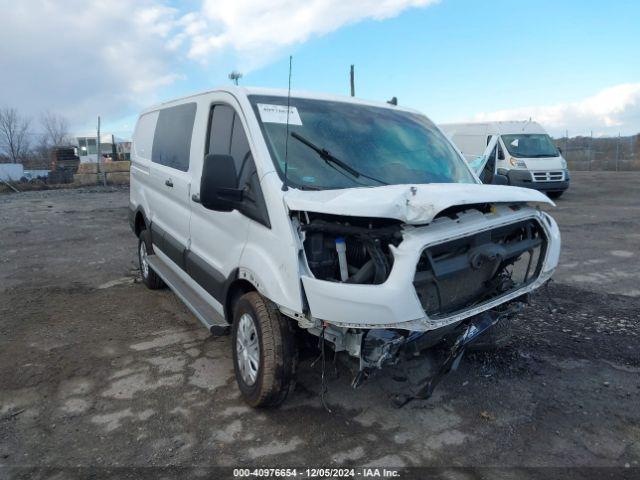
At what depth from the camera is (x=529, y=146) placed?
16172mm

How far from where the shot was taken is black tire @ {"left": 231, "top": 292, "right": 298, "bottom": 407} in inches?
122

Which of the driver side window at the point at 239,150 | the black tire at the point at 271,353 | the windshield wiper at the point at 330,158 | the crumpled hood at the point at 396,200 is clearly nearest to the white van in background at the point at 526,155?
the driver side window at the point at 239,150

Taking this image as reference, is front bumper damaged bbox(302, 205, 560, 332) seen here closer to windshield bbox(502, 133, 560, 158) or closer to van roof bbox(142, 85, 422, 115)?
van roof bbox(142, 85, 422, 115)

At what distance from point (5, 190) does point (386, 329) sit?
24046 mm

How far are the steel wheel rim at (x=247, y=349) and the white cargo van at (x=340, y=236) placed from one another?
0.01 metres

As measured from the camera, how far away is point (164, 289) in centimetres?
636

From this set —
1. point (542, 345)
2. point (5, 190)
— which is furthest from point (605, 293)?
point (5, 190)

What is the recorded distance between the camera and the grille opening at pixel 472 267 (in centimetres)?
→ 284

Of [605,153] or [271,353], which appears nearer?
[271,353]

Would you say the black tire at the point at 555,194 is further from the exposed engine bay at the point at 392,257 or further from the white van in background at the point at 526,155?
the exposed engine bay at the point at 392,257

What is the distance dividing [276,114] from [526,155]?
14192 mm

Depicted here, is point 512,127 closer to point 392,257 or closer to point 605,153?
point 392,257

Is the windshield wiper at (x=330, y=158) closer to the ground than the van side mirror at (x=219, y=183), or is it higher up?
higher up

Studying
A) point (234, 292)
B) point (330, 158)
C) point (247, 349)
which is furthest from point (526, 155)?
point (247, 349)
